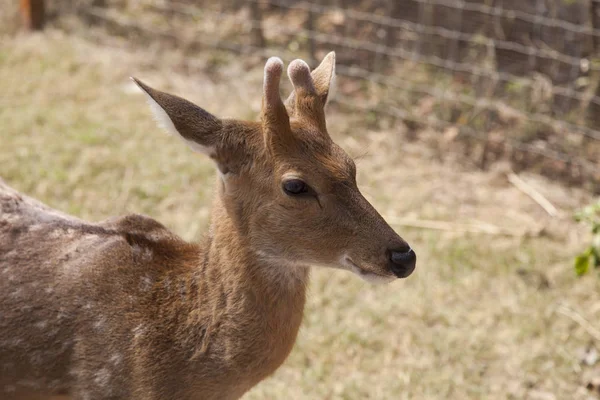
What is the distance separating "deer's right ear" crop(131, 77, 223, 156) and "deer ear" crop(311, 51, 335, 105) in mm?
558

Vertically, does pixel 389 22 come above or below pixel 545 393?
above

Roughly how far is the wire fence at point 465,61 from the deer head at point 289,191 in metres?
3.75

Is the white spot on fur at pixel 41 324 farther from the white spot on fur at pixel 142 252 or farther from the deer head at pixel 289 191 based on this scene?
the deer head at pixel 289 191

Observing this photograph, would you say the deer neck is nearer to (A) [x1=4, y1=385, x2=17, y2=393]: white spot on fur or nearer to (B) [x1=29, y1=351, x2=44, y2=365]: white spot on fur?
(B) [x1=29, y1=351, x2=44, y2=365]: white spot on fur

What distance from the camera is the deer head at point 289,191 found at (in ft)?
10.5

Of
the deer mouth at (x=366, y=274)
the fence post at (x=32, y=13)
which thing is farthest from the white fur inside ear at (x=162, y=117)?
the fence post at (x=32, y=13)

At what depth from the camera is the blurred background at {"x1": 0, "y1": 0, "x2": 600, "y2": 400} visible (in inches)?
196

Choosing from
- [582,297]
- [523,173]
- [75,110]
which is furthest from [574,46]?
[75,110]

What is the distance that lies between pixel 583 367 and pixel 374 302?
4.47 ft

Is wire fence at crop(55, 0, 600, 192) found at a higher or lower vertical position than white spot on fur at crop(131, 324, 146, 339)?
lower

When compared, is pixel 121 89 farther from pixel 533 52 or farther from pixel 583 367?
pixel 583 367

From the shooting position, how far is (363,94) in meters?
7.52

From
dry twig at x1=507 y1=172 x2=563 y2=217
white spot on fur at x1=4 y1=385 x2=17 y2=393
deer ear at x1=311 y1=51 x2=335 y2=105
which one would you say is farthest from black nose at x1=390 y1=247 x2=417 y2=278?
dry twig at x1=507 y1=172 x2=563 y2=217

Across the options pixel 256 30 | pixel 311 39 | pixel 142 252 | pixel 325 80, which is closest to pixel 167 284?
pixel 142 252
